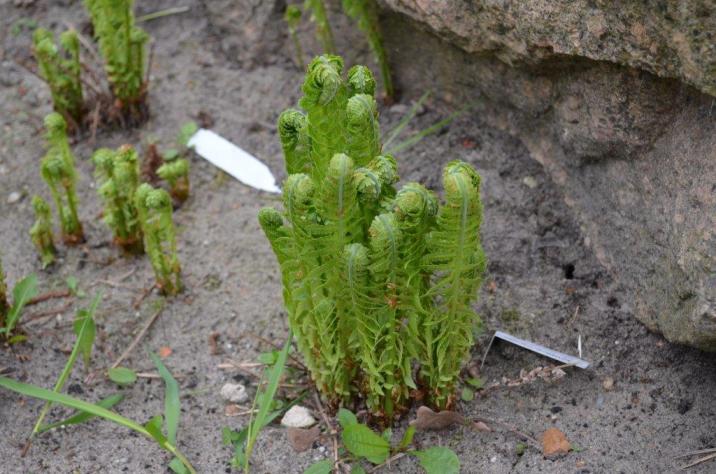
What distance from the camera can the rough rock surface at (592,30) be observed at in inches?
82.0

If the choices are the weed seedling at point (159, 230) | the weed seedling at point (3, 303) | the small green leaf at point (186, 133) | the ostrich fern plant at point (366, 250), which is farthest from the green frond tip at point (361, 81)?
the small green leaf at point (186, 133)

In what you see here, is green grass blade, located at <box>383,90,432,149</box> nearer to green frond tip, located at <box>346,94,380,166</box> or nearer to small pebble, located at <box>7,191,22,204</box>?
green frond tip, located at <box>346,94,380,166</box>

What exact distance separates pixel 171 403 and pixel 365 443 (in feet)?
1.76

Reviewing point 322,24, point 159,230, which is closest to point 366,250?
point 159,230

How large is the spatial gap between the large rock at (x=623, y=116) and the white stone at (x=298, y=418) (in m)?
0.93

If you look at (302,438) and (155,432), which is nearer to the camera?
(155,432)

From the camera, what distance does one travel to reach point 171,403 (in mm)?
2500

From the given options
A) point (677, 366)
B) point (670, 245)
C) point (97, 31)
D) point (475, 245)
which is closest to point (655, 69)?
point (670, 245)

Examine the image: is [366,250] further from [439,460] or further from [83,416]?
[83,416]

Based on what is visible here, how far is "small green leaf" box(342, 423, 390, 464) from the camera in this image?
233cm

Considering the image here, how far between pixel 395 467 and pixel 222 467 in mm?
445

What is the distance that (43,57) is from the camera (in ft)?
11.0

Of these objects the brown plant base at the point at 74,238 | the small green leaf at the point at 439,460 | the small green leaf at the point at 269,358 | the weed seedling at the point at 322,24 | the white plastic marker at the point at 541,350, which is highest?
the weed seedling at the point at 322,24

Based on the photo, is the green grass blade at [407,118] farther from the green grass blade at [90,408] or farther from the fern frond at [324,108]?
the green grass blade at [90,408]
